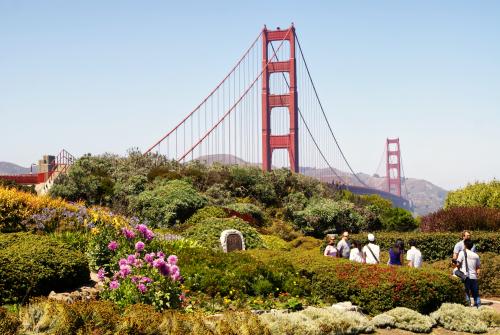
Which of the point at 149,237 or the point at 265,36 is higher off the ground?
the point at 265,36

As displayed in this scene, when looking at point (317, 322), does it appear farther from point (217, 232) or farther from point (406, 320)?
point (217, 232)

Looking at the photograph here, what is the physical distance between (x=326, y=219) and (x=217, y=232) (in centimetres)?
1160

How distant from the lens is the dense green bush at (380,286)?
13.4 meters

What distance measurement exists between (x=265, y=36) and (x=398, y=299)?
5113 cm

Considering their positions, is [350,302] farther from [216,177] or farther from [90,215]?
[216,177]

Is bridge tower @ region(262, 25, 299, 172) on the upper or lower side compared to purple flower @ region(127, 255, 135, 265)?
upper

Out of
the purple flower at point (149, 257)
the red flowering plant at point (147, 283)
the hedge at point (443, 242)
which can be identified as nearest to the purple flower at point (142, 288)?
the red flowering plant at point (147, 283)

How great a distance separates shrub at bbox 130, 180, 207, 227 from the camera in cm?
2769

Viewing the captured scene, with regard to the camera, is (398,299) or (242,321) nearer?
(242,321)

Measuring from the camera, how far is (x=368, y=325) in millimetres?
11781

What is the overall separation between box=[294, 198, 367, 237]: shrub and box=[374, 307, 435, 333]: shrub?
1847cm

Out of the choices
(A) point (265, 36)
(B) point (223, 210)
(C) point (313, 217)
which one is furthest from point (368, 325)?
(A) point (265, 36)

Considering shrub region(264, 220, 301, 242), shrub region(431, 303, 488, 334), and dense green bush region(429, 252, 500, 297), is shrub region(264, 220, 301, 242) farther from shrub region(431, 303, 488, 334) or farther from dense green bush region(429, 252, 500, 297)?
shrub region(431, 303, 488, 334)

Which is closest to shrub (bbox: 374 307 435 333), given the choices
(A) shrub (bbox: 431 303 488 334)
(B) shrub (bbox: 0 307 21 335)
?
(A) shrub (bbox: 431 303 488 334)
